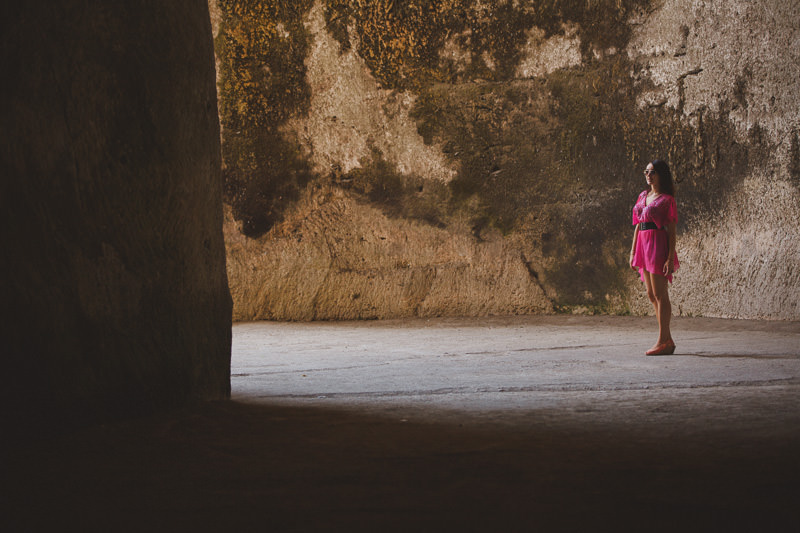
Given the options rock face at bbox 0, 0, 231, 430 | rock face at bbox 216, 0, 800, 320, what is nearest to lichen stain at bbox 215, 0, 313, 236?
rock face at bbox 216, 0, 800, 320

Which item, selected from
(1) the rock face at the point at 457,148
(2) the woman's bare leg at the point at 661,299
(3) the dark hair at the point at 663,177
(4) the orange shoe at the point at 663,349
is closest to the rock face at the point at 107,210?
(4) the orange shoe at the point at 663,349

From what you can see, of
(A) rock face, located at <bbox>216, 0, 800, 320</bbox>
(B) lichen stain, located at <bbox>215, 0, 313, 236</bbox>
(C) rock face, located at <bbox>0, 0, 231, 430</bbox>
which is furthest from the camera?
(B) lichen stain, located at <bbox>215, 0, 313, 236</bbox>

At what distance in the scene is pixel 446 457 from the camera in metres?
1.71

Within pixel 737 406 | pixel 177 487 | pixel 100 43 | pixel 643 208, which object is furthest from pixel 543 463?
pixel 643 208

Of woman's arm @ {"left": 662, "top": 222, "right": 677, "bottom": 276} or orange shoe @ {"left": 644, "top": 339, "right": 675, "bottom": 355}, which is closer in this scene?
orange shoe @ {"left": 644, "top": 339, "right": 675, "bottom": 355}

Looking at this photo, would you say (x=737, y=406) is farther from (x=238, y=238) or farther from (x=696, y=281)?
(x=238, y=238)

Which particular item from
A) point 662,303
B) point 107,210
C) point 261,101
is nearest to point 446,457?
point 107,210

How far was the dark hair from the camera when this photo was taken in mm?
4031

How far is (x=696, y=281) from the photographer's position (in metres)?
6.16

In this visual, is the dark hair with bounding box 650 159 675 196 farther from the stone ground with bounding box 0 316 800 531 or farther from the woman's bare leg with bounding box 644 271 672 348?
the stone ground with bounding box 0 316 800 531

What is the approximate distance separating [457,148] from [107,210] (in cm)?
520

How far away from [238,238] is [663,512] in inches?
246

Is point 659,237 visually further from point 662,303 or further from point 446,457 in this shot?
point 446,457

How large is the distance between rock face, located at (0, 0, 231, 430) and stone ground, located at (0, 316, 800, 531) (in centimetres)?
16
